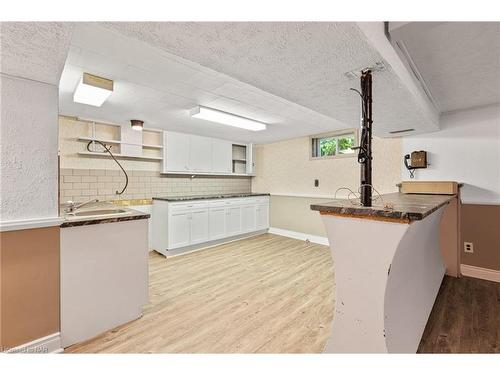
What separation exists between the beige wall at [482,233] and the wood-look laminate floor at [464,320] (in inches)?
10.9

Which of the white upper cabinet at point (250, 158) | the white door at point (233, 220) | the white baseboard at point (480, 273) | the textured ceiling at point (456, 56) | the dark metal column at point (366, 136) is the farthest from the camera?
the white upper cabinet at point (250, 158)

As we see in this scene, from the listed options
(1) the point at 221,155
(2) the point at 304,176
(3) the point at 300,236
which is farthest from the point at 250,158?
(3) the point at 300,236

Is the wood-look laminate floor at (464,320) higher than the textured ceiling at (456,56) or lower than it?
lower

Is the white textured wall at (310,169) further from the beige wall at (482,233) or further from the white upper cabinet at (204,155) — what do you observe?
the beige wall at (482,233)

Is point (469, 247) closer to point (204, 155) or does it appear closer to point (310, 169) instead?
point (310, 169)

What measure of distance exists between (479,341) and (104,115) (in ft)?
15.7

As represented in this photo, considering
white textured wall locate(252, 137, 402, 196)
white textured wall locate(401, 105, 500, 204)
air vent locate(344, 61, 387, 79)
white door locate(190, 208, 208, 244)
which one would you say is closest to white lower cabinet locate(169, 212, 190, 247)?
white door locate(190, 208, 208, 244)

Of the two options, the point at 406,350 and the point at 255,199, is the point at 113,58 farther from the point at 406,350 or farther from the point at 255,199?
the point at 255,199

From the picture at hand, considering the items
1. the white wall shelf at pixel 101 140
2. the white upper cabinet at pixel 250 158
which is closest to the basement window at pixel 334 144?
the white upper cabinet at pixel 250 158

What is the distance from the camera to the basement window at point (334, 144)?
4.33 meters

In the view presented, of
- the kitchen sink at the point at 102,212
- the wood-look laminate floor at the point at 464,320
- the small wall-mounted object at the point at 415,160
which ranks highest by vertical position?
the small wall-mounted object at the point at 415,160

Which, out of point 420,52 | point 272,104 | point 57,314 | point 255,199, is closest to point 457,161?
point 420,52

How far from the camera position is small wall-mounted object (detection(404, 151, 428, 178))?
3.26 metres

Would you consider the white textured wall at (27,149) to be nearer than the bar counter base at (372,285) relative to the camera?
No
